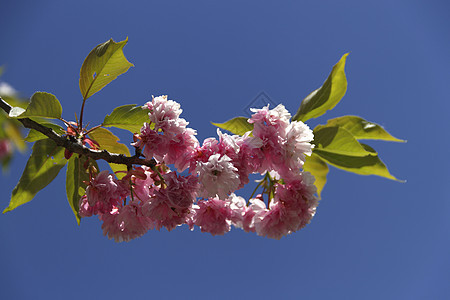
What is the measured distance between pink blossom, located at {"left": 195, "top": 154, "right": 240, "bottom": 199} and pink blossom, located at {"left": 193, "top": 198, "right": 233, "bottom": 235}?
31 cm

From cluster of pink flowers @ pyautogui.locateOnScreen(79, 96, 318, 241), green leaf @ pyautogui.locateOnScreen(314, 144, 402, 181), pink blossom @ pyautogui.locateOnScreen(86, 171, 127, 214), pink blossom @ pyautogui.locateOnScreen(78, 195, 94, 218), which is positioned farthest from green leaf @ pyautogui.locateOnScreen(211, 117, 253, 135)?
pink blossom @ pyautogui.locateOnScreen(78, 195, 94, 218)

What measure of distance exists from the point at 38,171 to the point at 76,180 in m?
0.15

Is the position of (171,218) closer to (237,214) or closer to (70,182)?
(237,214)

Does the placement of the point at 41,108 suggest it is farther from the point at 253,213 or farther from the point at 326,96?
the point at 326,96

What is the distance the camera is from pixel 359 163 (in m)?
1.15

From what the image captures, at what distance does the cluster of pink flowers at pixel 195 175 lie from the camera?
3.23 ft

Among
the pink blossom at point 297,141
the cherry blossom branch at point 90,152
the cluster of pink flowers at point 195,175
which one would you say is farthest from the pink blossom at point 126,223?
the pink blossom at point 297,141

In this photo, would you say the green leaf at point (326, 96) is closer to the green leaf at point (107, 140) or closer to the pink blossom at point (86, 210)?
the green leaf at point (107, 140)

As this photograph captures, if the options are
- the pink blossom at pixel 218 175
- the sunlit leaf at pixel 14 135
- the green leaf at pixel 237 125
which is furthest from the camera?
the sunlit leaf at pixel 14 135

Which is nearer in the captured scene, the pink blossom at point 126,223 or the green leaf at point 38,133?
the pink blossom at point 126,223

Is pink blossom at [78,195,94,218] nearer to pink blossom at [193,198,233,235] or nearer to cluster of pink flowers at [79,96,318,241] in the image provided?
Answer: cluster of pink flowers at [79,96,318,241]

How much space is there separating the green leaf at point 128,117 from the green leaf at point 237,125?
0.30 meters

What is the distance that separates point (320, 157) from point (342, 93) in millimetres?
261

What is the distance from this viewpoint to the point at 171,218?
1.09 m
